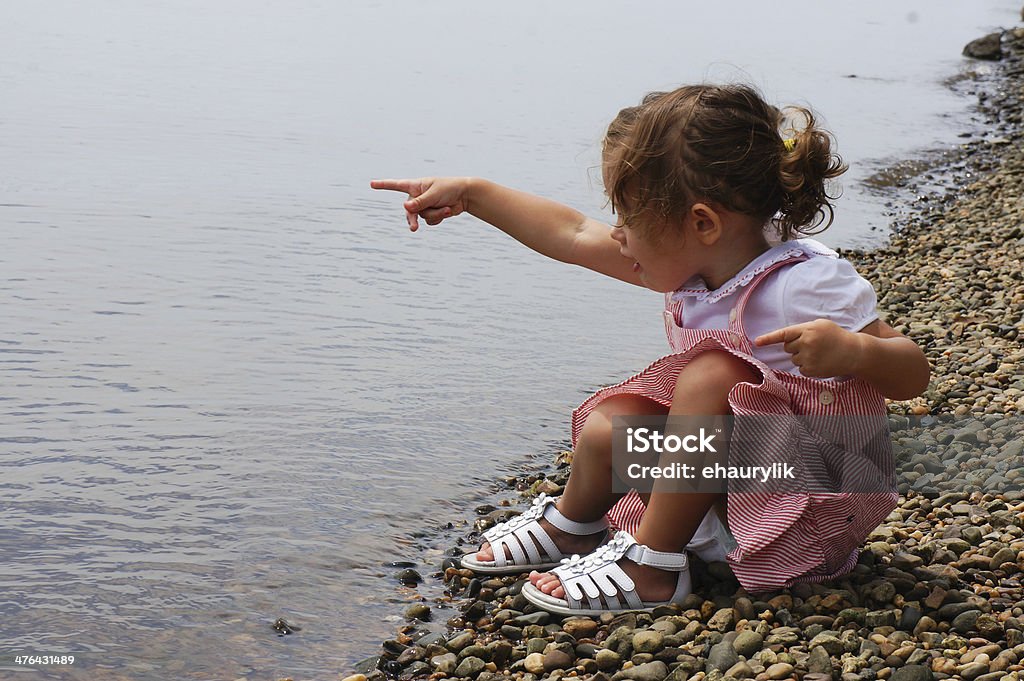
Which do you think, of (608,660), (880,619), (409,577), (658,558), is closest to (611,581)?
(658,558)

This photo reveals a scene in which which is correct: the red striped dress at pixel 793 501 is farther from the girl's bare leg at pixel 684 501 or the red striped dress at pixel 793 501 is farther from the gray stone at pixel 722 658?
the gray stone at pixel 722 658

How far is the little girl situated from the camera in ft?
9.18

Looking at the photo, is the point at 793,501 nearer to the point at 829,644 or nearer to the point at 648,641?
the point at 829,644

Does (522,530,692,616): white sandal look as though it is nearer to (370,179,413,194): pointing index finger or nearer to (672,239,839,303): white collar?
(672,239,839,303): white collar

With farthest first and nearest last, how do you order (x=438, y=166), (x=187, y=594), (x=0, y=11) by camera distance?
(x=0, y=11)
(x=438, y=166)
(x=187, y=594)

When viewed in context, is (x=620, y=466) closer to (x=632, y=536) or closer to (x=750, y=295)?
(x=632, y=536)

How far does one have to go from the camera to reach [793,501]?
111 inches

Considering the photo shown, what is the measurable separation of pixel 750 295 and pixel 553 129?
972 centimetres

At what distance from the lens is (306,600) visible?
11.8ft

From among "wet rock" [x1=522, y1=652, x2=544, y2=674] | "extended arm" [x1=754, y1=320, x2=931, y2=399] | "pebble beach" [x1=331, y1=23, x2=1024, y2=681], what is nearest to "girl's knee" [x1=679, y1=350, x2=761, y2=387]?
"extended arm" [x1=754, y1=320, x2=931, y2=399]

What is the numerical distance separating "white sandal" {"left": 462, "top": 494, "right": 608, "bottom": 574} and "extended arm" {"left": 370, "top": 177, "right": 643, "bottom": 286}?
722 mm

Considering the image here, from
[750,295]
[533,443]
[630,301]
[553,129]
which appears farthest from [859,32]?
[750,295]

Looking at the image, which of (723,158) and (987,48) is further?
(987,48)

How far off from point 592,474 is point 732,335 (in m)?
0.58
